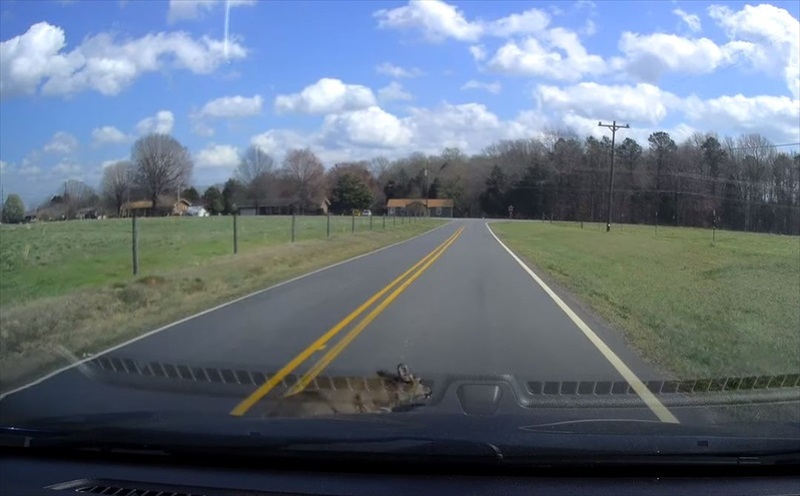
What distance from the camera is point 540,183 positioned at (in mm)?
117375

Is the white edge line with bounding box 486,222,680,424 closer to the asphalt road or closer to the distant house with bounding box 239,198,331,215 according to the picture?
the asphalt road

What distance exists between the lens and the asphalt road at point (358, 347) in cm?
724

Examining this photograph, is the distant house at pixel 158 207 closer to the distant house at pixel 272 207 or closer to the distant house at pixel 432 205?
the distant house at pixel 272 207

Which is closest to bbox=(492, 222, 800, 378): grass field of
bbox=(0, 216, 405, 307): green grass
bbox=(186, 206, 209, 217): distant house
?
bbox=(0, 216, 405, 307): green grass

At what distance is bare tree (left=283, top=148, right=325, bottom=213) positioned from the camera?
105938 mm

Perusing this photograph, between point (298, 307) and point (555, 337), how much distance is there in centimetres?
554

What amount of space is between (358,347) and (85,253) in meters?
19.4

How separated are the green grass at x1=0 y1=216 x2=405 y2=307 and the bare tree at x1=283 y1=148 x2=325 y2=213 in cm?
6522

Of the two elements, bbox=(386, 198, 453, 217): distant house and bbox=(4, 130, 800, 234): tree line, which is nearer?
bbox=(4, 130, 800, 234): tree line

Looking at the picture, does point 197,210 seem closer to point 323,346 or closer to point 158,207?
point 158,207

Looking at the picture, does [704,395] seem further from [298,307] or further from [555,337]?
[298,307]

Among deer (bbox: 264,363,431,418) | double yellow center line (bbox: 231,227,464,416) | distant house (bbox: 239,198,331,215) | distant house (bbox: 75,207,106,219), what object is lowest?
double yellow center line (bbox: 231,227,464,416)

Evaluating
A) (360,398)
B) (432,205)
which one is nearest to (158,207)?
(360,398)

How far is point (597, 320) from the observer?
13.4 m
